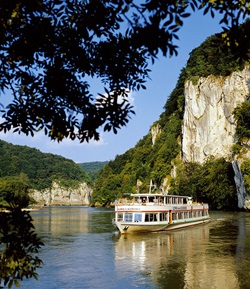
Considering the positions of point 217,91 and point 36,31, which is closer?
point 36,31

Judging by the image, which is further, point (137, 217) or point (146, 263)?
point (137, 217)

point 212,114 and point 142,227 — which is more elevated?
point 212,114

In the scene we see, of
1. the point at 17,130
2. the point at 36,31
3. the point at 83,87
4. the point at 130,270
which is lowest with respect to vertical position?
the point at 130,270

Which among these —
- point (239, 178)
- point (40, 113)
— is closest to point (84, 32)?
point (40, 113)

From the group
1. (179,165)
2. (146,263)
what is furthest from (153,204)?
(179,165)

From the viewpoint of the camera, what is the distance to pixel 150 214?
131 ft

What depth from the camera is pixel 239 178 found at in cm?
7662

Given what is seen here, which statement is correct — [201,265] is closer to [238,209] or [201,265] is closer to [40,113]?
[40,113]

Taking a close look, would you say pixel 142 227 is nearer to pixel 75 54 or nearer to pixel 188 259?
pixel 188 259

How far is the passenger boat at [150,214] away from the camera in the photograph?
3866 centimetres

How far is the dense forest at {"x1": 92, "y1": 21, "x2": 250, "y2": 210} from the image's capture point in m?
84.2

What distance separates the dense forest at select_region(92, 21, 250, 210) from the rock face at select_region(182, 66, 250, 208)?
2.39m

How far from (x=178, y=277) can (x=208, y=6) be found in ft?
52.0

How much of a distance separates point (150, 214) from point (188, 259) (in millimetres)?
16330
